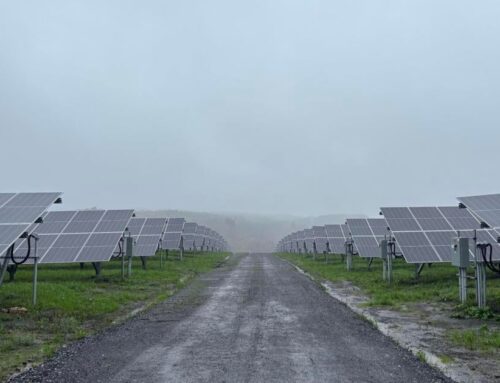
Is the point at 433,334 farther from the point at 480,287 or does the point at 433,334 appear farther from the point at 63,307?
the point at 63,307

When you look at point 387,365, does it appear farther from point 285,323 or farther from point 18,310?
point 18,310

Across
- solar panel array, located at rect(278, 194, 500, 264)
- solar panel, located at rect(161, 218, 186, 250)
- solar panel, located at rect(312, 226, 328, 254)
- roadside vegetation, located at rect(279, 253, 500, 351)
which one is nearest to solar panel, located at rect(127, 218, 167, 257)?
solar panel, located at rect(161, 218, 186, 250)

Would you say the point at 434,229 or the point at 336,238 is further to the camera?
the point at 336,238

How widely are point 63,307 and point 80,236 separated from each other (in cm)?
962

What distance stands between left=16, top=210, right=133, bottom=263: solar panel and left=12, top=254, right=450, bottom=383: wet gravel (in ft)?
26.1

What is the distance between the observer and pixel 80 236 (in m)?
23.8

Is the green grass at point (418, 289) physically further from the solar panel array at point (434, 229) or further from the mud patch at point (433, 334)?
the solar panel array at point (434, 229)

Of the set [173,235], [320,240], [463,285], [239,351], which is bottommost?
[239,351]

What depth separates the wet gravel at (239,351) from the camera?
7.51 meters

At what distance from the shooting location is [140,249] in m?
30.1

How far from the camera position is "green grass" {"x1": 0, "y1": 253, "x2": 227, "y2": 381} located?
383 inches

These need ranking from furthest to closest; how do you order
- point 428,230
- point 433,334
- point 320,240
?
point 320,240, point 428,230, point 433,334

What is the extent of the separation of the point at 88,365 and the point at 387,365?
4906 millimetres

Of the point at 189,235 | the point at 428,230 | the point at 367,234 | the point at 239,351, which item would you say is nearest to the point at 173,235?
the point at 189,235
